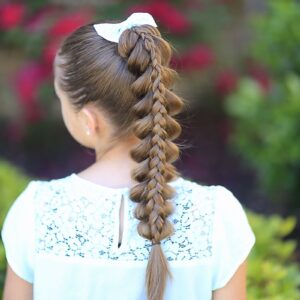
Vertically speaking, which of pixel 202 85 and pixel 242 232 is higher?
pixel 202 85

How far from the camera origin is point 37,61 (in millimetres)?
5652

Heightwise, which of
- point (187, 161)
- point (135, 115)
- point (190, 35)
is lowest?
point (187, 161)

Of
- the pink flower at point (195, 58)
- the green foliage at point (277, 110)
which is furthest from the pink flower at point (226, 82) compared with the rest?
the green foliage at point (277, 110)

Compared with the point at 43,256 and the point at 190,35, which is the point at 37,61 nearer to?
the point at 190,35

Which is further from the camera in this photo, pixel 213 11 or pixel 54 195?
pixel 213 11

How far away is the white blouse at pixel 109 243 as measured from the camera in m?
1.99

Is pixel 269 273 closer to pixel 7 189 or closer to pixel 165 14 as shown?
pixel 7 189

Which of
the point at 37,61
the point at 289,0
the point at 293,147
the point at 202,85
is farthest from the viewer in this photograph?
the point at 202,85

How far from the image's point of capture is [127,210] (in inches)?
79.0

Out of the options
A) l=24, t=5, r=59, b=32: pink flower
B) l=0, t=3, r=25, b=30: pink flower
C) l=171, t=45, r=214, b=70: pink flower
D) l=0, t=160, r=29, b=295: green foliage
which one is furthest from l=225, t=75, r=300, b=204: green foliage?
l=0, t=3, r=25, b=30: pink flower

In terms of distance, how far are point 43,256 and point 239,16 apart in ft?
16.4

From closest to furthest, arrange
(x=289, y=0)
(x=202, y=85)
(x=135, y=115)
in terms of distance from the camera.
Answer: (x=135, y=115)
(x=289, y=0)
(x=202, y=85)

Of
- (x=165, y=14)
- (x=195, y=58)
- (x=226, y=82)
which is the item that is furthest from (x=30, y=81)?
(x=226, y=82)

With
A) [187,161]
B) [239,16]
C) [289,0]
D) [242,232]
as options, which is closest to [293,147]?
[289,0]
